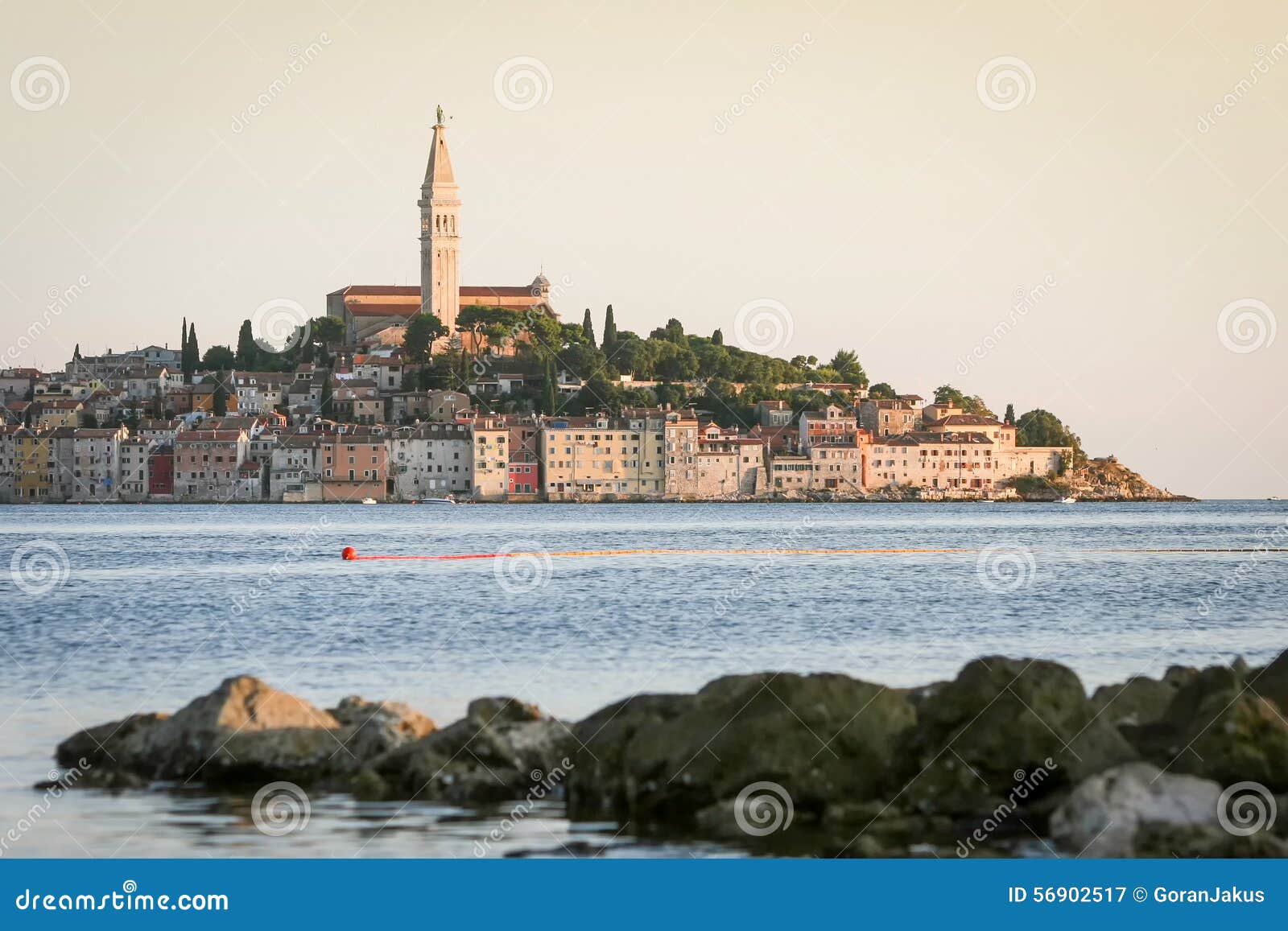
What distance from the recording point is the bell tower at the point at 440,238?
391 feet

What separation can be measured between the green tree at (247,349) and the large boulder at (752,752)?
105 metres

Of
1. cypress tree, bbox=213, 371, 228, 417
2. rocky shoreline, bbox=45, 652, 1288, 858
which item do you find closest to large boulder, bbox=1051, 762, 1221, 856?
rocky shoreline, bbox=45, 652, 1288, 858

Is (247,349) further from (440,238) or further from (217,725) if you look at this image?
(217,725)

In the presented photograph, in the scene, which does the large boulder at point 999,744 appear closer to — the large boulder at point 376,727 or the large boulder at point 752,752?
the large boulder at point 752,752

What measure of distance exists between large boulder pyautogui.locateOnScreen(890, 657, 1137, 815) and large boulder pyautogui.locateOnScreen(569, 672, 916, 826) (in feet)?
0.68

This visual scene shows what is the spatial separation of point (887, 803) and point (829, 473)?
94.1 m

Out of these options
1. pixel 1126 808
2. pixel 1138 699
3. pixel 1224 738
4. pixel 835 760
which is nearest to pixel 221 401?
pixel 1138 699

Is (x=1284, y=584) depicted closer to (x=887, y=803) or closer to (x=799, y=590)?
(x=799, y=590)

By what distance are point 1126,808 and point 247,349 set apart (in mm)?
108070

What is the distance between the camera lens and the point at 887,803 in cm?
1043

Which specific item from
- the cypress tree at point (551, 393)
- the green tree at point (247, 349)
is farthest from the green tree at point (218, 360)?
the cypress tree at point (551, 393)

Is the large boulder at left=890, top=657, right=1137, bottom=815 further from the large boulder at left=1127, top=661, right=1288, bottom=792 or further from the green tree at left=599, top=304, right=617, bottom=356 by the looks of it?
the green tree at left=599, top=304, right=617, bottom=356

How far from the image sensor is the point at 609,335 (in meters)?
108

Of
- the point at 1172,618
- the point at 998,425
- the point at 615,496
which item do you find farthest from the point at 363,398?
the point at 1172,618
